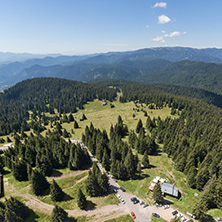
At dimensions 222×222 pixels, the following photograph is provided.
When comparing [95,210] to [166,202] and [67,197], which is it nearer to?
[67,197]

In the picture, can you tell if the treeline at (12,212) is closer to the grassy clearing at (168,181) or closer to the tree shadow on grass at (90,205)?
the tree shadow on grass at (90,205)

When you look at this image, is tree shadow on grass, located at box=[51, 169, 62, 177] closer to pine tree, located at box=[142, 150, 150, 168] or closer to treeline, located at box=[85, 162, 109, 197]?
treeline, located at box=[85, 162, 109, 197]

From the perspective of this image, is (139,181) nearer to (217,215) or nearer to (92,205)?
(92,205)

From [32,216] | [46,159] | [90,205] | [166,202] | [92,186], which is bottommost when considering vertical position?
[166,202]

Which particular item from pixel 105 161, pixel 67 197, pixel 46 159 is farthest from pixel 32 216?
pixel 105 161

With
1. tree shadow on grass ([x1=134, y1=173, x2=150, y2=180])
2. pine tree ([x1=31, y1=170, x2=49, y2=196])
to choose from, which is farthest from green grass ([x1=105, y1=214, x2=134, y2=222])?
pine tree ([x1=31, y1=170, x2=49, y2=196])

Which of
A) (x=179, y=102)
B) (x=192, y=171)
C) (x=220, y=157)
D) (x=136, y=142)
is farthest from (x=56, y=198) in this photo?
(x=179, y=102)
